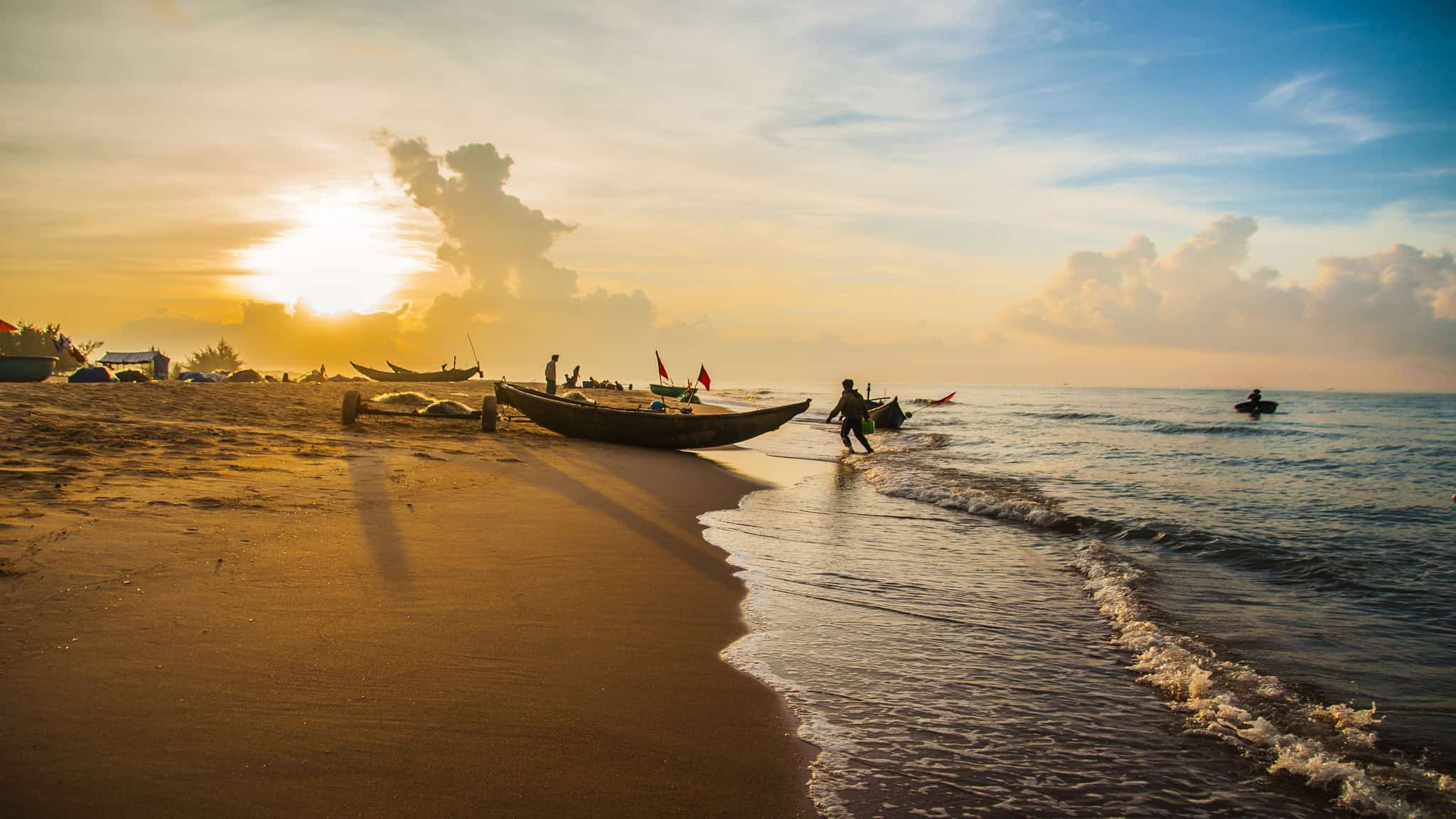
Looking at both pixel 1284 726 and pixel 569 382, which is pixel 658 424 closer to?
pixel 1284 726

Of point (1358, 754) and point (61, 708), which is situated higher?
point (61, 708)

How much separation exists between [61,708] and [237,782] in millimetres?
1041

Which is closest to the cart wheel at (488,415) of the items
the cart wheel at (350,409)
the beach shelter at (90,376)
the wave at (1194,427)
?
the cart wheel at (350,409)

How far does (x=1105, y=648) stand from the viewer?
509 cm

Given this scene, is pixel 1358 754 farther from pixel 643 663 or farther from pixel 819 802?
pixel 643 663

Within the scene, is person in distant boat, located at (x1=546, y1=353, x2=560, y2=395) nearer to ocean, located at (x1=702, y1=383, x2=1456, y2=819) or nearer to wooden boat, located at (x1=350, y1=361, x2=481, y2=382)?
ocean, located at (x1=702, y1=383, x2=1456, y2=819)

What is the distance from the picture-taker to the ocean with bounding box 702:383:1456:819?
3.24 meters

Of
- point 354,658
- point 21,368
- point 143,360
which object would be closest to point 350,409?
point 354,658

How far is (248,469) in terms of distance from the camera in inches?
351

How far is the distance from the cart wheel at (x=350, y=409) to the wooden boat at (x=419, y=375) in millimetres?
40236

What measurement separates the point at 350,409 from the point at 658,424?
22.7ft

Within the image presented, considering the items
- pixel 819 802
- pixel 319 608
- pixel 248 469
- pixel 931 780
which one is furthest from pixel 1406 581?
pixel 248 469

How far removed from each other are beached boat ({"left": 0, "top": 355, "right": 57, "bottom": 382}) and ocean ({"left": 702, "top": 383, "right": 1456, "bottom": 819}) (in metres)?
26.8

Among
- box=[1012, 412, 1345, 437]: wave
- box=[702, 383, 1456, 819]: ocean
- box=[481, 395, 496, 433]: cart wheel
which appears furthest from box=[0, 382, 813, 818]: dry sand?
box=[1012, 412, 1345, 437]: wave
